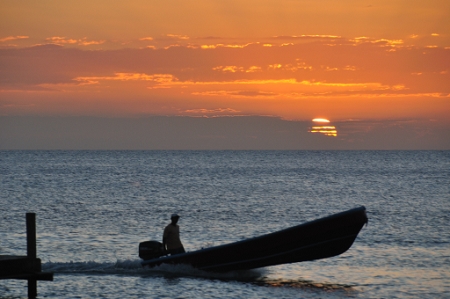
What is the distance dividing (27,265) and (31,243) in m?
0.60

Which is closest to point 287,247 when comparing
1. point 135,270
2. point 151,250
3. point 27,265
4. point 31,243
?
point 151,250

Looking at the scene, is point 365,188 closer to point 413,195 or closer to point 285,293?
→ point 413,195

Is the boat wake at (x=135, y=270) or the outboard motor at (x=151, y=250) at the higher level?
the outboard motor at (x=151, y=250)

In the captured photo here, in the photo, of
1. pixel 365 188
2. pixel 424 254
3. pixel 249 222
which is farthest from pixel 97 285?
pixel 365 188

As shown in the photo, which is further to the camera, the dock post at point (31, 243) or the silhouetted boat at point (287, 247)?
the silhouetted boat at point (287, 247)

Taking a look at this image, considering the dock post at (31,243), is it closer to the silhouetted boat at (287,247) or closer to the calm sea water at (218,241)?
the calm sea water at (218,241)

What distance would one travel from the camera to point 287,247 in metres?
23.8

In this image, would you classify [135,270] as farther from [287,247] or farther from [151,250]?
[287,247]

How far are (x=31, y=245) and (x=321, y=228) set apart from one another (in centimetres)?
903

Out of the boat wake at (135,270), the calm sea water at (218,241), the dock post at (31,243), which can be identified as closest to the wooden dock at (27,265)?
the dock post at (31,243)

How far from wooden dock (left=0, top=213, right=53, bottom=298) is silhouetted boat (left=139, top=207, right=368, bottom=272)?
220 inches

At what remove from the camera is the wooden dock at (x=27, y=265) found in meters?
18.9

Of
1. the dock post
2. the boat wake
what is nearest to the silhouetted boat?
the boat wake

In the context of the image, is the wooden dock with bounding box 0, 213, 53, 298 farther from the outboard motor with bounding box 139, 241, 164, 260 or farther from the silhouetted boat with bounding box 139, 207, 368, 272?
the silhouetted boat with bounding box 139, 207, 368, 272
